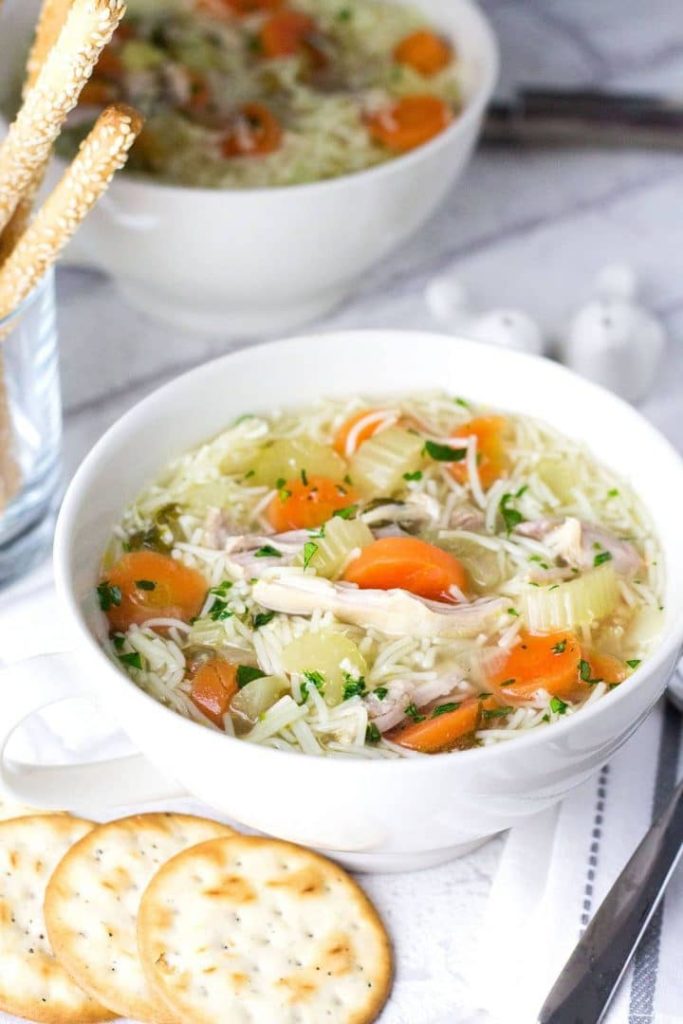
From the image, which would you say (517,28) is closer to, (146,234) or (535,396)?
(146,234)

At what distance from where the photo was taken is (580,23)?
434 centimetres

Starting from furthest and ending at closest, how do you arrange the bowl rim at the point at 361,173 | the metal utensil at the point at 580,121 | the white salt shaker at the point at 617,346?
the metal utensil at the point at 580,121 → the white salt shaker at the point at 617,346 → the bowl rim at the point at 361,173

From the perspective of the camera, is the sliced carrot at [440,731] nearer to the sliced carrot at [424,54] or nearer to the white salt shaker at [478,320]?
the white salt shaker at [478,320]

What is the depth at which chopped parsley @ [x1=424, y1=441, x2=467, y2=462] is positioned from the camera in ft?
7.70

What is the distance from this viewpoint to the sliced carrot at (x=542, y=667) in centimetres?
197

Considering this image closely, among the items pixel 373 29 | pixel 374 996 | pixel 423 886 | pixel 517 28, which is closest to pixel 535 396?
pixel 423 886

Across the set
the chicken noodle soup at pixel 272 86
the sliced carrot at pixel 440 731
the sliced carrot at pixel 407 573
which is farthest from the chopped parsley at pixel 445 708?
the chicken noodle soup at pixel 272 86

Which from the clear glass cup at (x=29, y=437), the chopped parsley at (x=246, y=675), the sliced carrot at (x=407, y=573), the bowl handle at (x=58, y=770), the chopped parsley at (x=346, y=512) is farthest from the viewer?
the clear glass cup at (x=29, y=437)

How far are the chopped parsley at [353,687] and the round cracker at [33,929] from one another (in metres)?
0.51

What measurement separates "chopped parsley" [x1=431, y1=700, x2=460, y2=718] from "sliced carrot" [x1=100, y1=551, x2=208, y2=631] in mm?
409

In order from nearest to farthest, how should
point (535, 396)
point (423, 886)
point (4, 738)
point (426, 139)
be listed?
point (4, 738)
point (423, 886)
point (535, 396)
point (426, 139)

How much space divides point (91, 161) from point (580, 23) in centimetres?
261

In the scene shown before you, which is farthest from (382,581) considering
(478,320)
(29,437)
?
(478,320)

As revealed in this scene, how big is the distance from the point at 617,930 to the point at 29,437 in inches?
54.9
